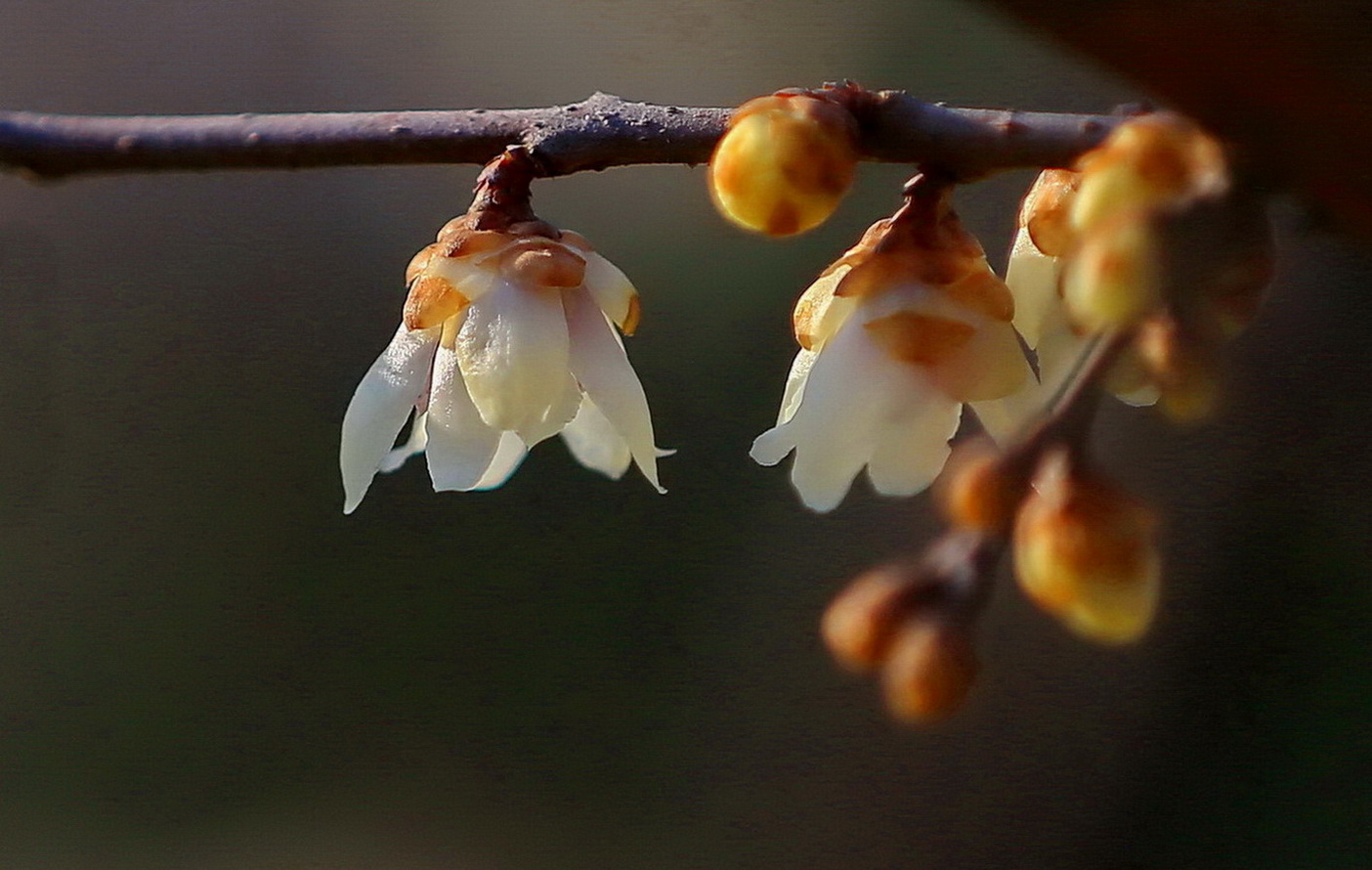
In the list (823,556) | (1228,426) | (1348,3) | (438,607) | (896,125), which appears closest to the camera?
(1348,3)

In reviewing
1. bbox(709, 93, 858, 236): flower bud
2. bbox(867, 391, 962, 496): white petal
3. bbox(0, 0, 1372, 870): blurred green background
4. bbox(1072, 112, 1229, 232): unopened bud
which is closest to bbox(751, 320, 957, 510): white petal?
bbox(867, 391, 962, 496): white petal

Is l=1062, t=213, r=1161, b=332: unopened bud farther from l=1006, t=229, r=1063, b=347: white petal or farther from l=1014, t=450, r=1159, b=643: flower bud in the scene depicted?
l=1006, t=229, r=1063, b=347: white petal

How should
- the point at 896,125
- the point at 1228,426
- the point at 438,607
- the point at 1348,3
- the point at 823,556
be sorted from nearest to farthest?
the point at 1348,3 < the point at 896,125 < the point at 1228,426 < the point at 823,556 < the point at 438,607


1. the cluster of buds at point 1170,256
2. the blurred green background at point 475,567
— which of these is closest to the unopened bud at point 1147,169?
the cluster of buds at point 1170,256

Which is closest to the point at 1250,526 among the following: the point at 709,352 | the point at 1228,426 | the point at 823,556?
the point at 1228,426

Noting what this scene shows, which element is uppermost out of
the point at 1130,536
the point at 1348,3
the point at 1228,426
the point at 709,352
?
the point at 1348,3

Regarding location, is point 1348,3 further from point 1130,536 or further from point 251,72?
point 251,72

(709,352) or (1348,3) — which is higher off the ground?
(1348,3)

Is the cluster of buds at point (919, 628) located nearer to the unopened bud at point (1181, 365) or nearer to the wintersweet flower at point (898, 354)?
the unopened bud at point (1181, 365)

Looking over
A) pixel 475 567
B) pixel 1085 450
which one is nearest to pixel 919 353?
pixel 1085 450
